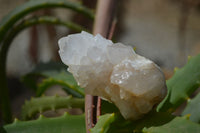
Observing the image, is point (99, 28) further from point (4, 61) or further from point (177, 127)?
point (4, 61)

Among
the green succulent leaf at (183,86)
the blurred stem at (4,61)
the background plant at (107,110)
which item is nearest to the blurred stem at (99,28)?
the background plant at (107,110)

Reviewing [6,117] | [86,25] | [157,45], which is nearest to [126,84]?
[6,117]

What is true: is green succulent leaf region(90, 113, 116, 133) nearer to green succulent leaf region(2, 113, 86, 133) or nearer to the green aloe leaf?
the green aloe leaf

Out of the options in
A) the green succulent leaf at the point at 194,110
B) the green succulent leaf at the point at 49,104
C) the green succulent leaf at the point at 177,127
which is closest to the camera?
the green succulent leaf at the point at 177,127

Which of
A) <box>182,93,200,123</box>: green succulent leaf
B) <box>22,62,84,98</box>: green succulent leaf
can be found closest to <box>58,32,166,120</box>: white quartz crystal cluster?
<box>182,93,200,123</box>: green succulent leaf

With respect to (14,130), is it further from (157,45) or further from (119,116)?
(157,45)

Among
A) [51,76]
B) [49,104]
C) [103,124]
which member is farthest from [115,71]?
[51,76]

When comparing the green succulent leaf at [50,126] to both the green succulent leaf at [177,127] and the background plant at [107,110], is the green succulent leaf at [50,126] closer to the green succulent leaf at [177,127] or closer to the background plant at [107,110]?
the background plant at [107,110]
